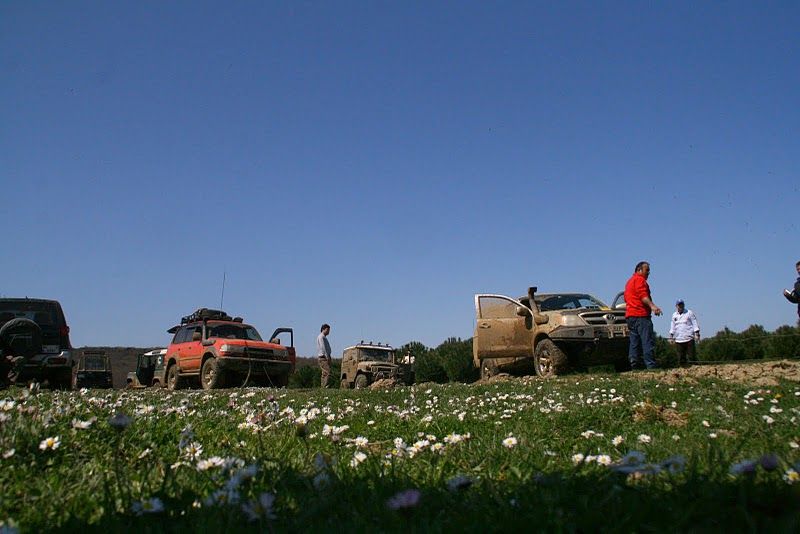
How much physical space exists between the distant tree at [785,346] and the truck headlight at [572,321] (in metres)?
10.3

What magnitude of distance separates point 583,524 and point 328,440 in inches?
90.6

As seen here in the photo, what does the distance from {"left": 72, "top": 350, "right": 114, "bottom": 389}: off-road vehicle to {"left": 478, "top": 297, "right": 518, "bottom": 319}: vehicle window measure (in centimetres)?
2722

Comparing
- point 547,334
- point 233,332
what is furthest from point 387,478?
point 233,332

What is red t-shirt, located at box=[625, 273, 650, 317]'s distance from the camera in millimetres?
12109

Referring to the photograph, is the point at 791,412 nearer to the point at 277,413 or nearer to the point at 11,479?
the point at 277,413

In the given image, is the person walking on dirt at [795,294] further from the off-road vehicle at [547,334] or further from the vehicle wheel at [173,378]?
the vehicle wheel at [173,378]

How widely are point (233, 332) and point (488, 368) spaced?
27.3ft

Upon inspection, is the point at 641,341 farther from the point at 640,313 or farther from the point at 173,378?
the point at 173,378

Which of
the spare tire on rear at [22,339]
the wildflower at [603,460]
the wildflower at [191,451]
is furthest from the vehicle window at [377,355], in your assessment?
the wildflower at [603,460]

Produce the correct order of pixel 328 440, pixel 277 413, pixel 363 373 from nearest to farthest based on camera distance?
pixel 328 440 → pixel 277 413 → pixel 363 373

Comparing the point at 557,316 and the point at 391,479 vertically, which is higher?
the point at 557,316

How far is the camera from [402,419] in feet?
16.9

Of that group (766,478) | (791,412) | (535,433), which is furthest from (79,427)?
(791,412)

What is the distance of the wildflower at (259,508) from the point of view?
6.26 feet
